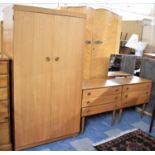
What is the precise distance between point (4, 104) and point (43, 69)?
0.55 m

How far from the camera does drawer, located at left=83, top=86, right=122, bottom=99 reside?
8.39 feet

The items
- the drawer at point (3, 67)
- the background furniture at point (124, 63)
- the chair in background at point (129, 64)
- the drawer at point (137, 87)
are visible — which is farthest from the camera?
the chair in background at point (129, 64)

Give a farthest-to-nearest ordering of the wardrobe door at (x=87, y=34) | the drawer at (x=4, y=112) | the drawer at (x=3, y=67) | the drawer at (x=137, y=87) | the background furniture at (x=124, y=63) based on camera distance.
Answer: the background furniture at (x=124, y=63) < the drawer at (x=137, y=87) < the wardrobe door at (x=87, y=34) < the drawer at (x=4, y=112) < the drawer at (x=3, y=67)

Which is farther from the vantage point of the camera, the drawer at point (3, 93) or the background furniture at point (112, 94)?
the background furniture at point (112, 94)

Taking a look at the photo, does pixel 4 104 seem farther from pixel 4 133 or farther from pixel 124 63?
pixel 124 63

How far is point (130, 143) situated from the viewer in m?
2.53

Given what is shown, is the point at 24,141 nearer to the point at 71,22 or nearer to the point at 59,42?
the point at 59,42

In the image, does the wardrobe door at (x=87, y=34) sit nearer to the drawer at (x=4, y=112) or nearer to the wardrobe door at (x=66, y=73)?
the wardrobe door at (x=66, y=73)

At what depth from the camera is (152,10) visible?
5777mm

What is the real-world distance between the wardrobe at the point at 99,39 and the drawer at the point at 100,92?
0.44 meters

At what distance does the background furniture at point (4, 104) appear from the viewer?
2002mm

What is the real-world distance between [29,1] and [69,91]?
2614mm

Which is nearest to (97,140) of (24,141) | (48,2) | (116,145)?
(116,145)

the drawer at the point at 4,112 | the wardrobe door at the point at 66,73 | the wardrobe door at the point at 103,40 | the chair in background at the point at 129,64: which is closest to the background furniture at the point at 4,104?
the drawer at the point at 4,112
